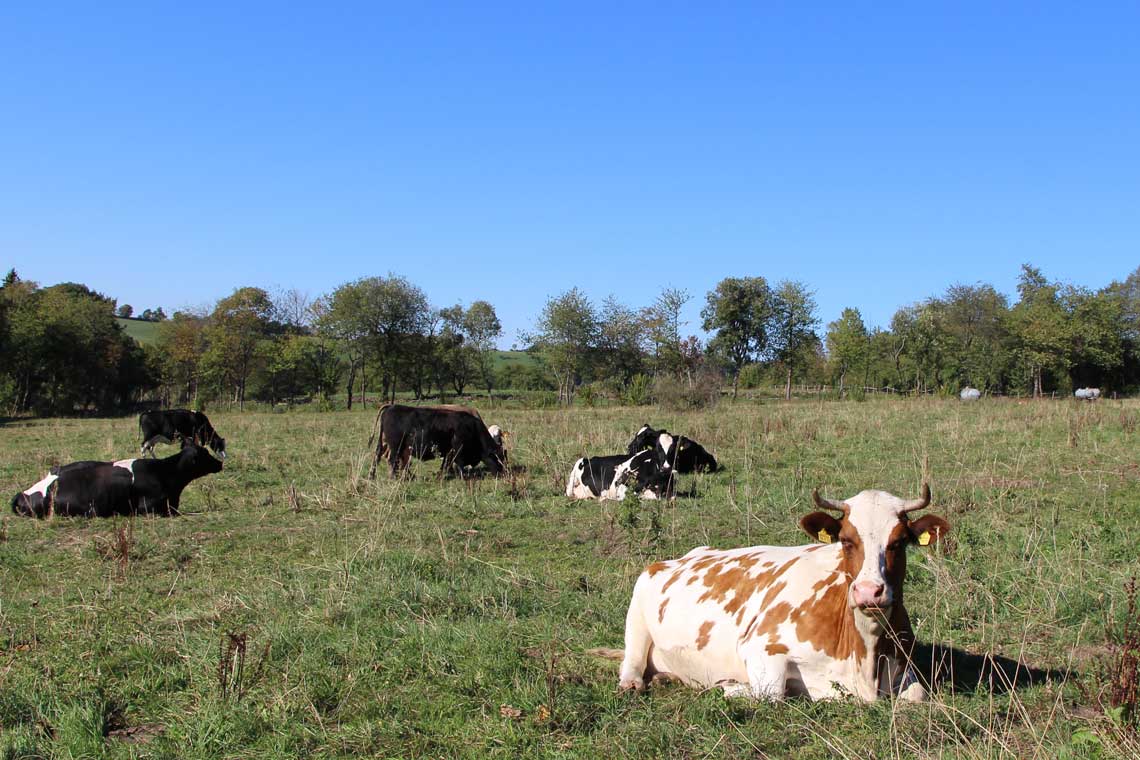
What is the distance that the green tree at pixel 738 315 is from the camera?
61438 mm

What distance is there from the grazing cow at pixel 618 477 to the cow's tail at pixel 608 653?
646 cm

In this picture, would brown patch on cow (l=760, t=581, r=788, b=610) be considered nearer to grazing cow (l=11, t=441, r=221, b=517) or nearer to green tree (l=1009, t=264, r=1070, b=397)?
grazing cow (l=11, t=441, r=221, b=517)

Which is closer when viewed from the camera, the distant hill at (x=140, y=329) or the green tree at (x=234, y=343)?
the green tree at (x=234, y=343)

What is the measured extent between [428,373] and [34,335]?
28.7m

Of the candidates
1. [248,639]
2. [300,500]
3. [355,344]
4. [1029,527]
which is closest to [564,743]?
[248,639]

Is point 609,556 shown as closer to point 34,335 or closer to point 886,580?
point 886,580

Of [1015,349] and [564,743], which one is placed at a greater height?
[1015,349]

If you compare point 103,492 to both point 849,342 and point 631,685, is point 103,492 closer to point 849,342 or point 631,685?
point 631,685

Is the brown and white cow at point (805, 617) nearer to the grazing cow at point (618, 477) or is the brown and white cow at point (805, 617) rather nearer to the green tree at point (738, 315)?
the grazing cow at point (618, 477)

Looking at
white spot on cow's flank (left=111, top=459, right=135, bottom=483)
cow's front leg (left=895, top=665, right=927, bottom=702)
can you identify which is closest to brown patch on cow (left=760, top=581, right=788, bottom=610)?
cow's front leg (left=895, top=665, right=927, bottom=702)

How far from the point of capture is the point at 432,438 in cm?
1644


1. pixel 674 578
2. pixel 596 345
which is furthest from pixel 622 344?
pixel 674 578

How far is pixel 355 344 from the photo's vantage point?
213ft

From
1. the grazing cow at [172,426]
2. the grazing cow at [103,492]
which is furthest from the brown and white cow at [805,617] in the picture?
the grazing cow at [172,426]
